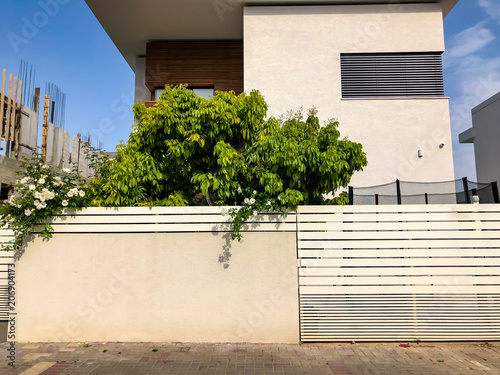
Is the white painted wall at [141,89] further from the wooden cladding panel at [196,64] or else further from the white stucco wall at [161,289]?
the white stucco wall at [161,289]

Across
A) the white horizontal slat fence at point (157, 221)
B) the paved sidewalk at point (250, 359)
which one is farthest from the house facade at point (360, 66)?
the paved sidewalk at point (250, 359)

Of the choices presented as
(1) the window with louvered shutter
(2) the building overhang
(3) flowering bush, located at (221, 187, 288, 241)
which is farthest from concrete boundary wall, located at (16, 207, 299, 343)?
(2) the building overhang

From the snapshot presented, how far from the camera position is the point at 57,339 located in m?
5.05

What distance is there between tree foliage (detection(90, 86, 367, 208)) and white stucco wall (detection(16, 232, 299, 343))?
2.29ft

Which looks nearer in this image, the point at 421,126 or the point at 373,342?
the point at 373,342

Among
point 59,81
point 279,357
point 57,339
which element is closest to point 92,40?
point 59,81

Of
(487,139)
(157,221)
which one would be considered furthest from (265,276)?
(487,139)

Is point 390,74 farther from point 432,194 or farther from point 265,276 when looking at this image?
point 265,276

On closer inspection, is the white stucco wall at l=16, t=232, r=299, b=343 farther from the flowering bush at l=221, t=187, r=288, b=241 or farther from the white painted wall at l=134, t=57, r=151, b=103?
the white painted wall at l=134, t=57, r=151, b=103

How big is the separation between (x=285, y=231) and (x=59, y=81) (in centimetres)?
1142

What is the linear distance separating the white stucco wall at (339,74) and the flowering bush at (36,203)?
4.84 metres

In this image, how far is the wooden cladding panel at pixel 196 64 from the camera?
963 cm

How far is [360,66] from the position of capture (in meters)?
8.41

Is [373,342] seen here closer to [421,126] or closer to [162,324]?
[162,324]
